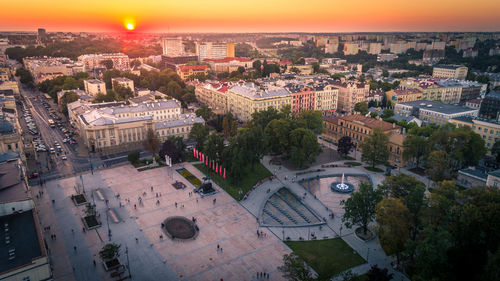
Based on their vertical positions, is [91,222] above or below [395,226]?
below

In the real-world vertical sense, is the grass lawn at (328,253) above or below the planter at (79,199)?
below

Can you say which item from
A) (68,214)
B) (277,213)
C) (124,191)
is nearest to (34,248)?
(68,214)

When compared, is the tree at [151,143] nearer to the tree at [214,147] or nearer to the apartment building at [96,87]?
the tree at [214,147]

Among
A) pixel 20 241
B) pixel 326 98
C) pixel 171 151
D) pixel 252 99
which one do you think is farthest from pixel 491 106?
pixel 20 241

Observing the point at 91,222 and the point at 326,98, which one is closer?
the point at 91,222

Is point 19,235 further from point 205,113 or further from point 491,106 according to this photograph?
point 491,106

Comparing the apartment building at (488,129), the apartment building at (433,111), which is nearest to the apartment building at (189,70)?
the apartment building at (433,111)

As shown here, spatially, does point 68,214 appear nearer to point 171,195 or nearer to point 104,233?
point 104,233
